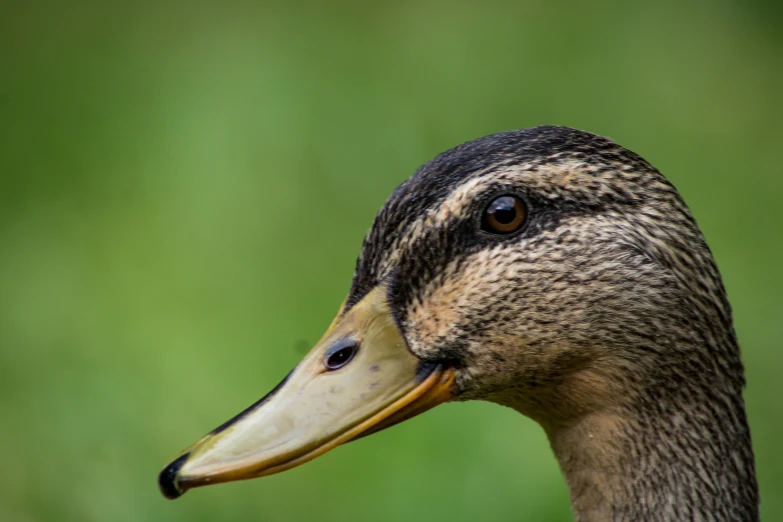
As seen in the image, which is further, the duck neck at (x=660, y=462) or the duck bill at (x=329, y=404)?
the duck neck at (x=660, y=462)

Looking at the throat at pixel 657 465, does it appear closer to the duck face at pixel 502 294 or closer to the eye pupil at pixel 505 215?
the duck face at pixel 502 294

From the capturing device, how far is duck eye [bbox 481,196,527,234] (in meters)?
2.01

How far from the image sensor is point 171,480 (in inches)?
76.1

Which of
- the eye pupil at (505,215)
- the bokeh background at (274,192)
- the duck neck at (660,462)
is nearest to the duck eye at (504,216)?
the eye pupil at (505,215)

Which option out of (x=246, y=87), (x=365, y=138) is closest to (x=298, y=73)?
(x=246, y=87)

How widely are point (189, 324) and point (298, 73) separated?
1.69 m

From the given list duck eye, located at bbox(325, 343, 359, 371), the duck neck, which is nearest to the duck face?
duck eye, located at bbox(325, 343, 359, 371)

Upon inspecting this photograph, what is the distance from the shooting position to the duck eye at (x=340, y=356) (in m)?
2.04

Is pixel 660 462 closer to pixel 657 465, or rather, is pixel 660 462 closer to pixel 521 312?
pixel 657 465

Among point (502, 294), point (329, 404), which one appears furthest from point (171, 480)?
point (502, 294)

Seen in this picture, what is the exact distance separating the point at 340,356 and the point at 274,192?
2847mm

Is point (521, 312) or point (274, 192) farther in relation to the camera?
point (274, 192)

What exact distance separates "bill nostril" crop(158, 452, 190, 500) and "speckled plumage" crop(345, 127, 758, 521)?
1.53 feet

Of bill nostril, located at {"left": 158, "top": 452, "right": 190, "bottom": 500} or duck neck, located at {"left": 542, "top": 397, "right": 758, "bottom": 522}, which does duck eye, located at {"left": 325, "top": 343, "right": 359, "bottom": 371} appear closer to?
bill nostril, located at {"left": 158, "top": 452, "right": 190, "bottom": 500}
